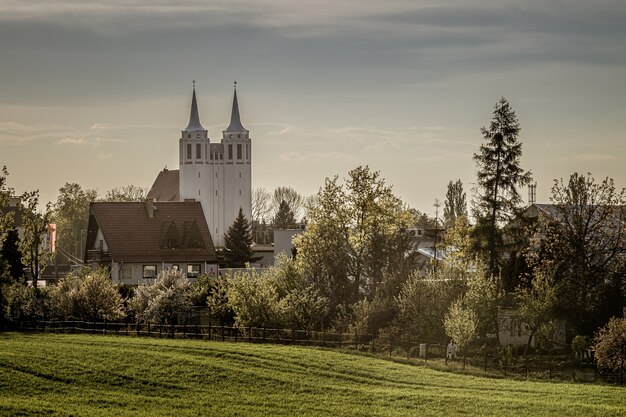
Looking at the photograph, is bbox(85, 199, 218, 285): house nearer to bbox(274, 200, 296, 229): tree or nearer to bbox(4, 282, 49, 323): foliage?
bbox(4, 282, 49, 323): foliage

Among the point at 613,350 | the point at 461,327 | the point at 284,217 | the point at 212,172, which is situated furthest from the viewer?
the point at 212,172

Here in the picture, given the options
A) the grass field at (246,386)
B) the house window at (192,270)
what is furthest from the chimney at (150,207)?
the grass field at (246,386)

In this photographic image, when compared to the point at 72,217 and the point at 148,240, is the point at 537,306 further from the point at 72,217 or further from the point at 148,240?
the point at 72,217

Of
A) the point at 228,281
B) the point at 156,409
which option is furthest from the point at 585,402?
the point at 228,281

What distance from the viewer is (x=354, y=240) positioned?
223 ft

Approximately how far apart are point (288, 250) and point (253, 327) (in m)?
44.4

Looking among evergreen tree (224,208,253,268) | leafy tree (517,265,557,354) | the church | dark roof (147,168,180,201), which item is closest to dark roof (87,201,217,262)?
leafy tree (517,265,557,354)

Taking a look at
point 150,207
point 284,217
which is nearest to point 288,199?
point 284,217

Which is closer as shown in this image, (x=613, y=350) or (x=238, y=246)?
(x=613, y=350)

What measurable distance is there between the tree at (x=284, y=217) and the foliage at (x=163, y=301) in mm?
104257

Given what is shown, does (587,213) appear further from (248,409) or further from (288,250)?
(288,250)

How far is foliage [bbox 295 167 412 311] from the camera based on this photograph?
6481 centimetres

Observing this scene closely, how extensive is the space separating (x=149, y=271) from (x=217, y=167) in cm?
10735

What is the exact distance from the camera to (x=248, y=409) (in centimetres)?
3966
